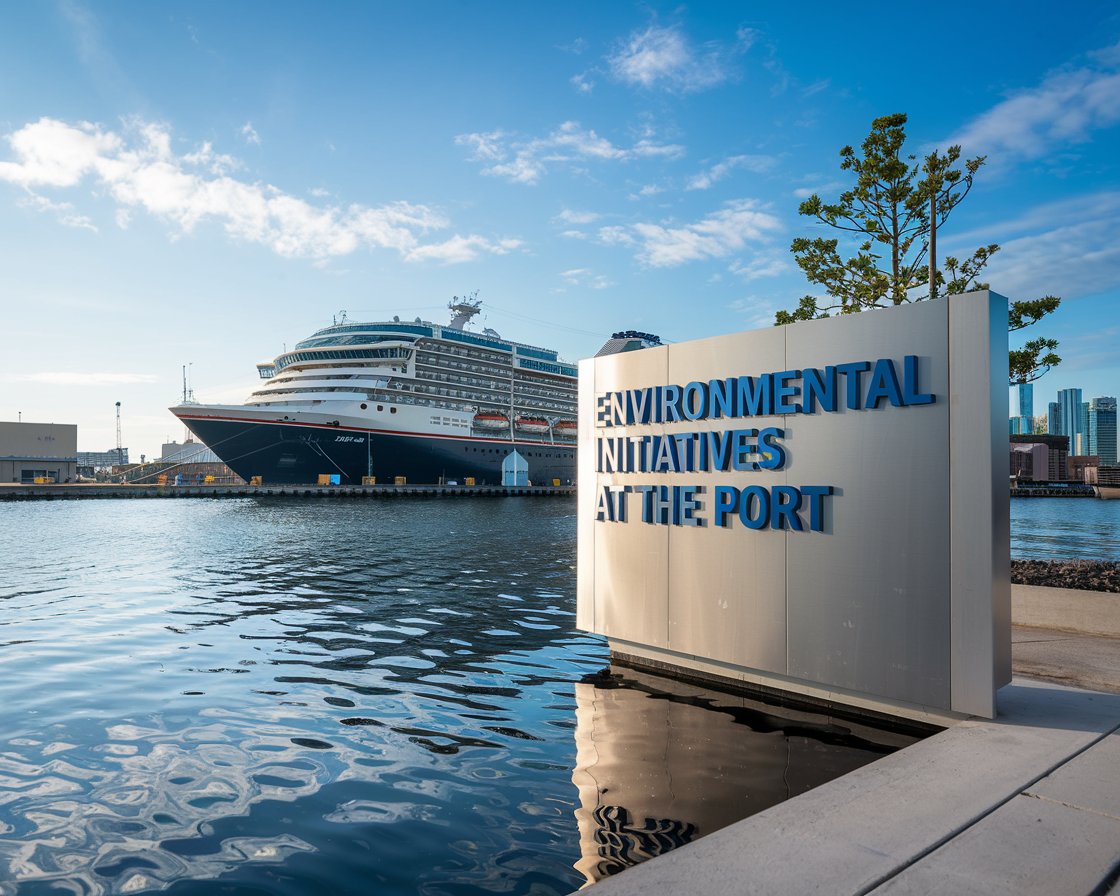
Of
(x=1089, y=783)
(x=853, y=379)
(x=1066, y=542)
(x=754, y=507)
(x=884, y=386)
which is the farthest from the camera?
(x=1066, y=542)

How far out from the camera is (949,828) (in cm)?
342

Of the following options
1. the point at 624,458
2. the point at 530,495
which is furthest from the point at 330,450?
→ the point at 624,458

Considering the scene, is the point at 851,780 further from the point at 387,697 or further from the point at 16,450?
the point at 16,450

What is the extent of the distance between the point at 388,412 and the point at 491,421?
1126 cm

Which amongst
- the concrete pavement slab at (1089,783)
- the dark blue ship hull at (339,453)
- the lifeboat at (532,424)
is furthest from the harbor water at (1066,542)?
the dark blue ship hull at (339,453)

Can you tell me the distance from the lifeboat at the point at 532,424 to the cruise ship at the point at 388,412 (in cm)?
12

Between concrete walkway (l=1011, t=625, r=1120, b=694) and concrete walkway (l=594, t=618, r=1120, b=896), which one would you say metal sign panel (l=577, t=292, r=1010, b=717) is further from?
concrete walkway (l=1011, t=625, r=1120, b=694)

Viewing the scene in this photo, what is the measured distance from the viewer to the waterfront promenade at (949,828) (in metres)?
2.94

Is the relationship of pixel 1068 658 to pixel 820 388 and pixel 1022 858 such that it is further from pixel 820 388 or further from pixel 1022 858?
pixel 1022 858

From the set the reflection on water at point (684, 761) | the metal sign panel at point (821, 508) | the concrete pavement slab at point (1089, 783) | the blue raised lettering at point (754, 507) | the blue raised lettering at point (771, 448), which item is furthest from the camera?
the blue raised lettering at point (754, 507)

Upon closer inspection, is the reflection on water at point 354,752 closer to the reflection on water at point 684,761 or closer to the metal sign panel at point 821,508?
the reflection on water at point 684,761

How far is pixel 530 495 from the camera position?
2879 inches

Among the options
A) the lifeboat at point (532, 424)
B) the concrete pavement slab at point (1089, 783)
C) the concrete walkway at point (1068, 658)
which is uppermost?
the lifeboat at point (532, 424)

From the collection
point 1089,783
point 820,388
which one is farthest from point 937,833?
point 820,388
